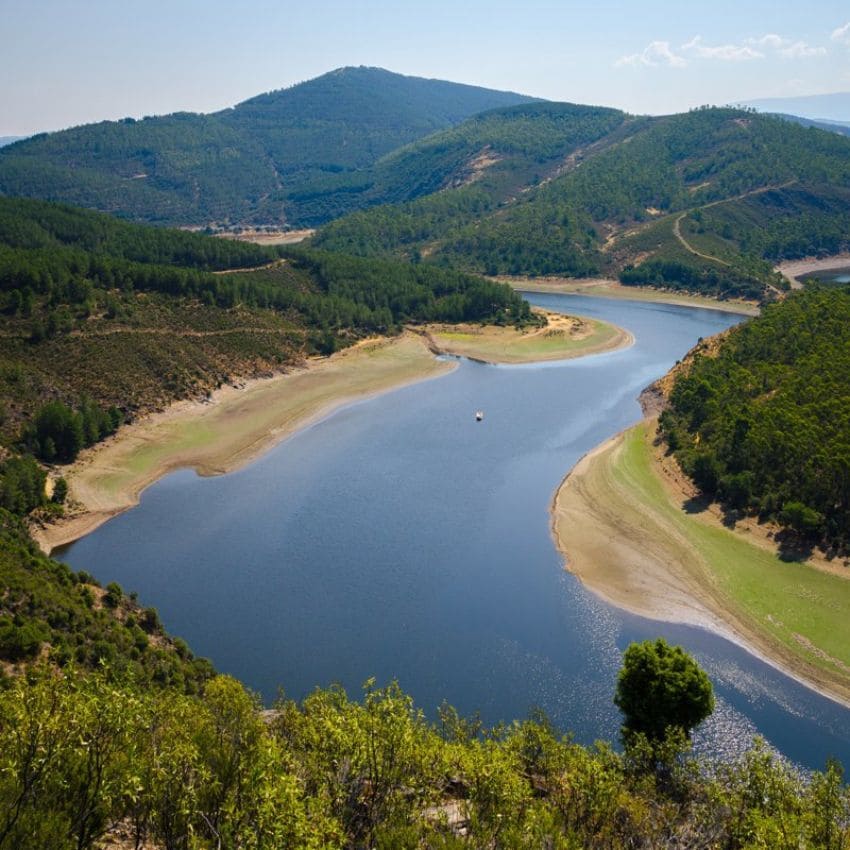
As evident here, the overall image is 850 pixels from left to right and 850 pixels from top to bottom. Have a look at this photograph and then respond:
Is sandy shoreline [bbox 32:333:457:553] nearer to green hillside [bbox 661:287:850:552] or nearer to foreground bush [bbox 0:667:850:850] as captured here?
green hillside [bbox 661:287:850:552]

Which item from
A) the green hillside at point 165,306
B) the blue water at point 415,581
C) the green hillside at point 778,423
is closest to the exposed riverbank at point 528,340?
the green hillside at point 165,306

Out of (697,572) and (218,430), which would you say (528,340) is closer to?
(218,430)

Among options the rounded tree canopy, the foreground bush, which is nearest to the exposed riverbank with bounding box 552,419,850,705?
the rounded tree canopy

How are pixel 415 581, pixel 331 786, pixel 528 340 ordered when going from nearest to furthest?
pixel 331 786, pixel 415 581, pixel 528 340

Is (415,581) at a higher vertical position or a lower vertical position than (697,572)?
lower

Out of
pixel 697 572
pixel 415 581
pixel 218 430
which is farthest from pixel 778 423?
pixel 218 430

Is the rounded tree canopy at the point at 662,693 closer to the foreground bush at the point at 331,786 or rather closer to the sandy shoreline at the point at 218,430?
the foreground bush at the point at 331,786
